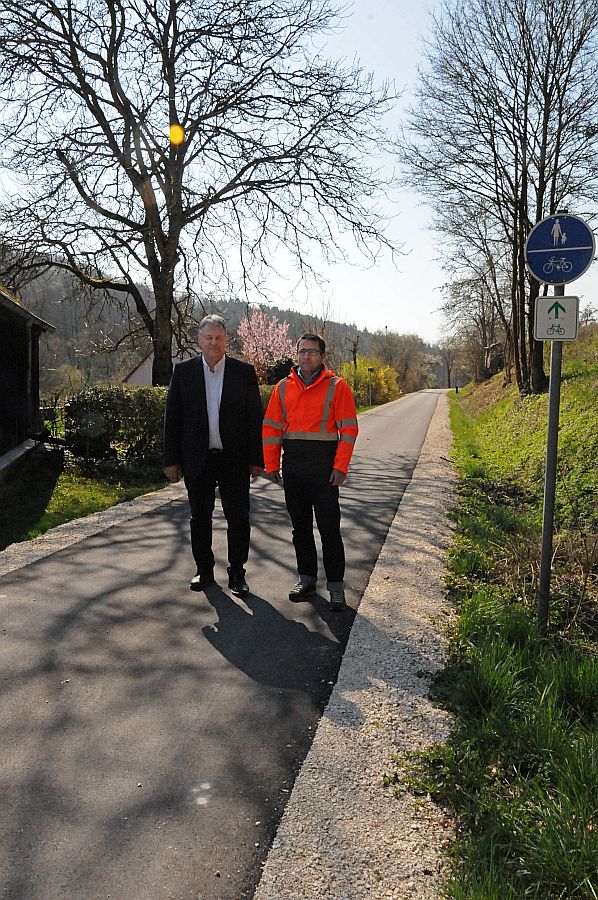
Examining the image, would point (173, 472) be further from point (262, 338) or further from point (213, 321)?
point (262, 338)

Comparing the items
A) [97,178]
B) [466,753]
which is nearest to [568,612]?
[466,753]

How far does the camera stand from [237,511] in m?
5.47

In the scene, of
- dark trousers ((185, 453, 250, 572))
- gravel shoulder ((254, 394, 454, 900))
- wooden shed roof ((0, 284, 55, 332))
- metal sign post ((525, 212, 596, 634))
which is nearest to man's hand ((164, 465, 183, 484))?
dark trousers ((185, 453, 250, 572))

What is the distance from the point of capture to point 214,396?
5328 millimetres

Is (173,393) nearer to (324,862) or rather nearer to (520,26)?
(324,862)

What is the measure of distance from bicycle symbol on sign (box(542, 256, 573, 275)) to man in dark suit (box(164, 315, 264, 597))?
7.50ft

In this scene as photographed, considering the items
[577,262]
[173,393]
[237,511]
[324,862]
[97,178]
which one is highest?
[97,178]

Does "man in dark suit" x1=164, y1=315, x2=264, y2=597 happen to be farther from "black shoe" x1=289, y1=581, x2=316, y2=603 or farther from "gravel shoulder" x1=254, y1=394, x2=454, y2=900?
"gravel shoulder" x1=254, y1=394, x2=454, y2=900

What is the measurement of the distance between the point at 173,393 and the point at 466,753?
11.3 feet

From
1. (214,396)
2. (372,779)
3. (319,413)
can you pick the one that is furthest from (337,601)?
(372,779)

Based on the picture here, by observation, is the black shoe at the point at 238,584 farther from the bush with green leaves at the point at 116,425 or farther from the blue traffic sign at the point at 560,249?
the bush with green leaves at the point at 116,425

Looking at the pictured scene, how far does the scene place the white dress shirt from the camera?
→ 531 centimetres

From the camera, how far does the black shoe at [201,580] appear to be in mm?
5477

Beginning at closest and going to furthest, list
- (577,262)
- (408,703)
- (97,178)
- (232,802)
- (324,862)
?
(324,862) < (232,802) < (408,703) < (577,262) < (97,178)
